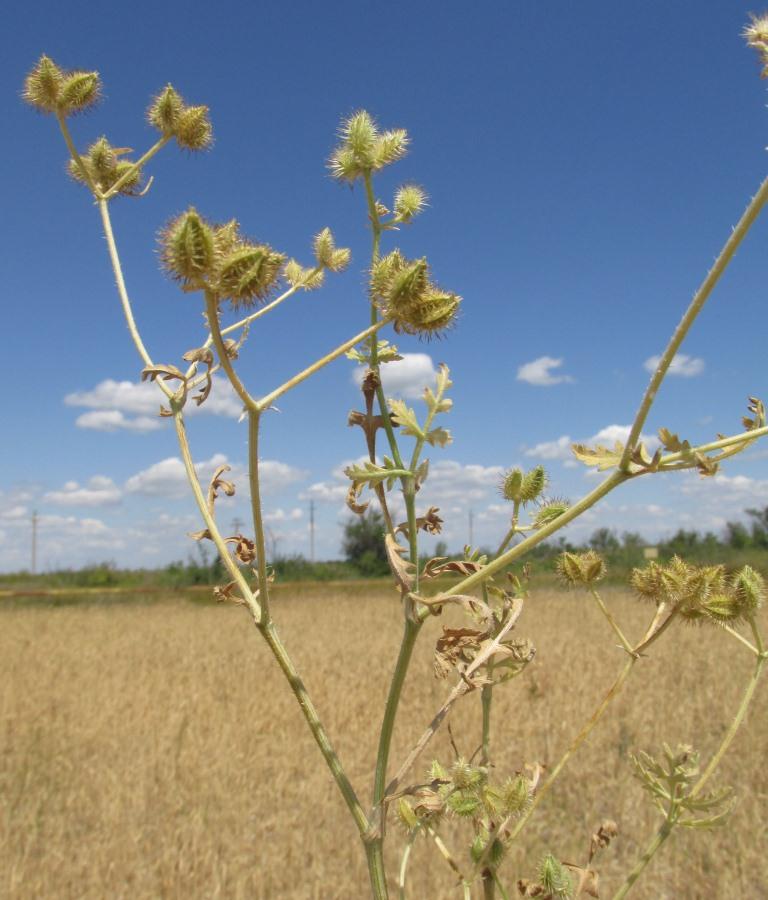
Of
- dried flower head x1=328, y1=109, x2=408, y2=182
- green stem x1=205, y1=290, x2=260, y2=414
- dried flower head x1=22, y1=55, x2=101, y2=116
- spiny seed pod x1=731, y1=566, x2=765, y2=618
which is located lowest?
spiny seed pod x1=731, y1=566, x2=765, y2=618

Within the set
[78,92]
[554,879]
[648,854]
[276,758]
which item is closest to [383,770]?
[554,879]

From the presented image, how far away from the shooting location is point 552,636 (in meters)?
12.6

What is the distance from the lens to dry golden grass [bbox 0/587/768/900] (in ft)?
15.3

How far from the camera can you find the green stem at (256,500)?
683 millimetres

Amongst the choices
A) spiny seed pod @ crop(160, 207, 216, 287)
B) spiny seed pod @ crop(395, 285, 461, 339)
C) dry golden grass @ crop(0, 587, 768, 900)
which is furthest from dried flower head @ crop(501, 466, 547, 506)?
dry golden grass @ crop(0, 587, 768, 900)

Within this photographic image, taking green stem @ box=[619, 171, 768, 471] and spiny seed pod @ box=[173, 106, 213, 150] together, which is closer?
green stem @ box=[619, 171, 768, 471]

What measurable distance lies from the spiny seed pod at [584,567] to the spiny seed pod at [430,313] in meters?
0.49

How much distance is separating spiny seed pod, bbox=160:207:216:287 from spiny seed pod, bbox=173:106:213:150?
0.40m

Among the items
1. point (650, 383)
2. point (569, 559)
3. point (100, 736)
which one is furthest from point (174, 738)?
point (650, 383)

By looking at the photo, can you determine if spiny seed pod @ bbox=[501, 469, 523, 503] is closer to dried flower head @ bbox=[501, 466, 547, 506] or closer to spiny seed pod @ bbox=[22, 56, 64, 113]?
dried flower head @ bbox=[501, 466, 547, 506]

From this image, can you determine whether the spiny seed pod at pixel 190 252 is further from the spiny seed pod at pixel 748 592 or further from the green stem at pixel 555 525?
the spiny seed pod at pixel 748 592

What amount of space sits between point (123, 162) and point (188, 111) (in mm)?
124

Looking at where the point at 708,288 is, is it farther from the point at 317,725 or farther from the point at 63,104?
the point at 63,104

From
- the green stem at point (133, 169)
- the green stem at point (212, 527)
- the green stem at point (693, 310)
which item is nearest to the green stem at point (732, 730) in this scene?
the green stem at point (693, 310)
